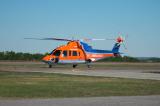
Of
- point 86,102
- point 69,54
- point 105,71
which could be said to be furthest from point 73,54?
point 86,102

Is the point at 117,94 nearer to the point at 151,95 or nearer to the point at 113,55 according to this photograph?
the point at 151,95

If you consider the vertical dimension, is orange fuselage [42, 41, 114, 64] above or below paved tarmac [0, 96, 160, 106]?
above

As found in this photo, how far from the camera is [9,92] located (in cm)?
1881

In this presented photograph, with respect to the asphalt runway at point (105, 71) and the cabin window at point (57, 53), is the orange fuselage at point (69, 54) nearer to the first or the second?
the cabin window at point (57, 53)

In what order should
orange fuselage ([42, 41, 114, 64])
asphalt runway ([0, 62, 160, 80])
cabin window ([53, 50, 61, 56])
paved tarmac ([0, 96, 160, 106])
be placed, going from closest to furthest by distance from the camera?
paved tarmac ([0, 96, 160, 106]) < asphalt runway ([0, 62, 160, 80]) < orange fuselage ([42, 41, 114, 64]) < cabin window ([53, 50, 61, 56])

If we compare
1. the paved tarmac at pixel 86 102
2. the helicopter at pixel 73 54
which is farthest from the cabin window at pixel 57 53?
the paved tarmac at pixel 86 102

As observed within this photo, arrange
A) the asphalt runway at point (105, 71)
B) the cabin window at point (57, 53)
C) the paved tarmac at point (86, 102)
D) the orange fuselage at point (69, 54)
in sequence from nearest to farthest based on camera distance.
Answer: the paved tarmac at point (86, 102) < the asphalt runway at point (105, 71) < the orange fuselage at point (69, 54) < the cabin window at point (57, 53)

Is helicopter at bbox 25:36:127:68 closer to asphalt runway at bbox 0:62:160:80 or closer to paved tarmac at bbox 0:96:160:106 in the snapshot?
asphalt runway at bbox 0:62:160:80

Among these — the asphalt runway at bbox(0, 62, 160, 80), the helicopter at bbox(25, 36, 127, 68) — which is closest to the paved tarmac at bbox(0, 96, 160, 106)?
the asphalt runway at bbox(0, 62, 160, 80)

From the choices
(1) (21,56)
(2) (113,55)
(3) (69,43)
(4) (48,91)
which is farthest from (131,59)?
(4) (48,91)

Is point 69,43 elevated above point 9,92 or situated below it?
above

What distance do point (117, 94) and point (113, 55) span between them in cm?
4004

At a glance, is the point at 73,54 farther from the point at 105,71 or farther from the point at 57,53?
the point at 105,71

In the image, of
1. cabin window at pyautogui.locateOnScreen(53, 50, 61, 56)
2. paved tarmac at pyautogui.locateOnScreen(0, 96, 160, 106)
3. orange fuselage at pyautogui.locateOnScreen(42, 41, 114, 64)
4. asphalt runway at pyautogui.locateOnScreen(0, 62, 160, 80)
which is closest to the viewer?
paved tarmac at pyautogui.locateOnScreen(0, 96, 160, 106)
